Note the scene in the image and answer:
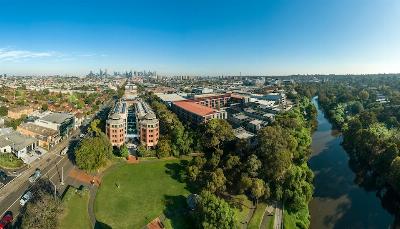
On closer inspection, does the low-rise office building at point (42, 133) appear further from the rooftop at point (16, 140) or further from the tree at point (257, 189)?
the tree at point (257, 189)

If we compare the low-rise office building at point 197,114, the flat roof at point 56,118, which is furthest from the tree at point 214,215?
the flat roof at point 56,118

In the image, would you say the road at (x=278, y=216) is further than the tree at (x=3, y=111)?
No

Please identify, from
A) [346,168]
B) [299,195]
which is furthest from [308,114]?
[299,195]

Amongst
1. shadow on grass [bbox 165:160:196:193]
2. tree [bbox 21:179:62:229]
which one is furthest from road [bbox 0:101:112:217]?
shadow on grass [bbox 165:160:196:193]

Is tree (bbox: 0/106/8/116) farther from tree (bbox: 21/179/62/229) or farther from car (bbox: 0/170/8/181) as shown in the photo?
tree (bbox: 21/179/62/229)

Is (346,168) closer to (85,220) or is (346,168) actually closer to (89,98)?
(85,220)
